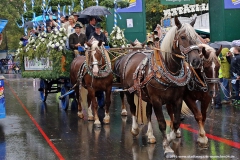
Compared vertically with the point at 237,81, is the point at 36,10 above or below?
above

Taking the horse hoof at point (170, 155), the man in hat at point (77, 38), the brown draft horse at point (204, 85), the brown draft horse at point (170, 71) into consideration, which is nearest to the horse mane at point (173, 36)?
the brown draft horse at point (170, 71)

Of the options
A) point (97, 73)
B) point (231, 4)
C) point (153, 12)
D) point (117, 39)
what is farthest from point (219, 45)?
point (153, 12)

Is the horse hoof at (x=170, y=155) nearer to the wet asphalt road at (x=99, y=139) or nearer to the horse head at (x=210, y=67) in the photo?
the wet asphalt road at (x=99, y=139)

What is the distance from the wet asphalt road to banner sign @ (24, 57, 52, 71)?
1689 mm

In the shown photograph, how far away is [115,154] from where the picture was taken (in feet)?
23.2

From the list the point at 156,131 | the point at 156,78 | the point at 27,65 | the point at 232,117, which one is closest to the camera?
the point at 156,78

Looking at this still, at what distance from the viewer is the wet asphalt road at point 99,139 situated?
706 cm

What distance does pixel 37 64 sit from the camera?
13633mm

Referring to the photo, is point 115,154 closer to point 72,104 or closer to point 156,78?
point 156,78

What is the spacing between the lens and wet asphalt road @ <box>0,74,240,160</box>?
706 centimetres

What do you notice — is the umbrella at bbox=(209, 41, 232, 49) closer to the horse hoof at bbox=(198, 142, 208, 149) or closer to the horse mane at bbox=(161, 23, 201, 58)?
the horse hoof at bbox=(198, 142, 208, 149)

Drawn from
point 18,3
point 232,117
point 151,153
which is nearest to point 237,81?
point 232,117

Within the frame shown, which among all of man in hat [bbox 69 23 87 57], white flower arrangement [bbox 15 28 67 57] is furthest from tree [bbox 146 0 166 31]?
man in hat [bbox 69 23 87 57]

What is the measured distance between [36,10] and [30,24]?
5.96 meters
